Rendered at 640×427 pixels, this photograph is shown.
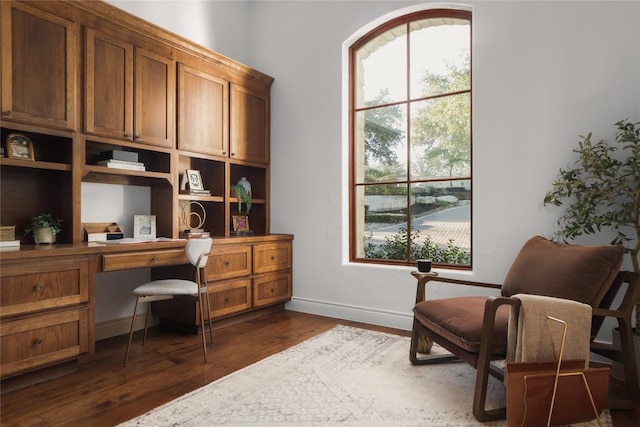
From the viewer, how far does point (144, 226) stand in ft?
11.0

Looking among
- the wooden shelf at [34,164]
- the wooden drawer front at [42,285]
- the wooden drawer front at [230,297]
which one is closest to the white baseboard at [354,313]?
the wooden drawer front at [230,297]

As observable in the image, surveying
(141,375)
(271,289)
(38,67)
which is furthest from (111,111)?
(271,289)

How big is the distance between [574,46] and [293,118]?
246 centimetres

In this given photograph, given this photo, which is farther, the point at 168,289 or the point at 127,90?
the point at 127,90

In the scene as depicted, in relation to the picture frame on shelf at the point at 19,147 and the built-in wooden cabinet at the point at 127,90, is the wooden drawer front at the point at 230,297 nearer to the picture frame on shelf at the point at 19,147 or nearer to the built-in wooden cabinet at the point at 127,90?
the built-in wooden cabinet at the point at 127,90

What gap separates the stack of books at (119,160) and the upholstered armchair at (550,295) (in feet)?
7.75

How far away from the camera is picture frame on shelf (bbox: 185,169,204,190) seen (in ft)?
12.0

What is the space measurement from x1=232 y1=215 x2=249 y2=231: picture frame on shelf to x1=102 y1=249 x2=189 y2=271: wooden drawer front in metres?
1.01

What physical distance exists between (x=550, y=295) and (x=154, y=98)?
9.91 feet

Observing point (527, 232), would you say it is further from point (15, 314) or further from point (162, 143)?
point (15, 314)

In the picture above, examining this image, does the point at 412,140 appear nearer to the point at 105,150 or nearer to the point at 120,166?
the point at 120,166

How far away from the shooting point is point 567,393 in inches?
68.5

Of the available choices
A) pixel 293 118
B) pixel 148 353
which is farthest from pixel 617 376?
pixel 293 118

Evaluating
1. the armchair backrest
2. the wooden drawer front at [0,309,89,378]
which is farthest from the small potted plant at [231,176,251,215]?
the armchair backrest
